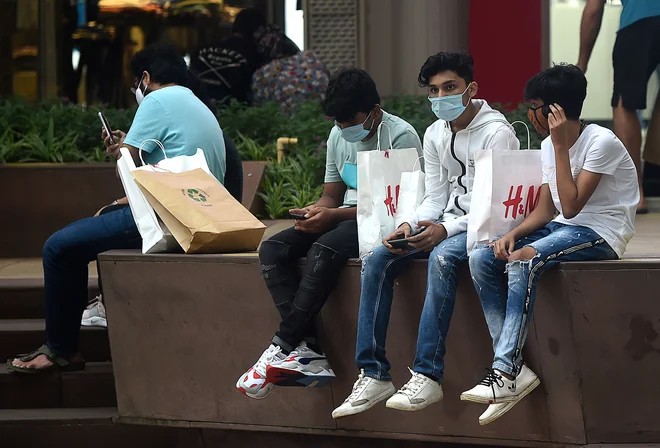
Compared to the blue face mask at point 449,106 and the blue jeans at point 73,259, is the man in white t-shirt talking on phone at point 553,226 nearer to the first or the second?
the blue face mask at point 449,106

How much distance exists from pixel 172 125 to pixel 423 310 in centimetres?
171

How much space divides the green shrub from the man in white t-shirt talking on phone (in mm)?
3267

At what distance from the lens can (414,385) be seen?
4.71 metres

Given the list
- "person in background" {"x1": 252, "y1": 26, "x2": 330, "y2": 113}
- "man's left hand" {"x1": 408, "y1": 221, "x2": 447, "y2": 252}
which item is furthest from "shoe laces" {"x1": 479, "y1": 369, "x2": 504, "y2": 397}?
"person in background" {"x1": 252, "y1": 26, "x2": 330, "y2": 113}

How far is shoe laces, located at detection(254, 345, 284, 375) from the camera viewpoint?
504 centimetres

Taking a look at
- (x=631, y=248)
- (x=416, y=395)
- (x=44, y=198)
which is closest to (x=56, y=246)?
(x=416, y=395)

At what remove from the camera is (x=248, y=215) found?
556 cm

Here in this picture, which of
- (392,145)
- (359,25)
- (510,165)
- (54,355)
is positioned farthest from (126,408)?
(359,25)

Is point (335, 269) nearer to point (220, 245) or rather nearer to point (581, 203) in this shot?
point (220, 245)

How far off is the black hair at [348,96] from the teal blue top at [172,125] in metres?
0.78

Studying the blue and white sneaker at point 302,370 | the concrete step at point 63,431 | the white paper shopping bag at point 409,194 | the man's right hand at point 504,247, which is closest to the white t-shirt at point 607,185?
the man's right hand at point 504,247

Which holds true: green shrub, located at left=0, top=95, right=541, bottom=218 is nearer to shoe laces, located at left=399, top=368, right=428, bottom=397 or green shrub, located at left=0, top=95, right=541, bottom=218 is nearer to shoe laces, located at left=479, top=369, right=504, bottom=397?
shoe laces, located at left=399, top=368, right=428, bottom=397

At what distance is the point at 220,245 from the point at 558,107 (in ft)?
5.73

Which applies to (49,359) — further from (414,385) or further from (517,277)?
(517,277)
